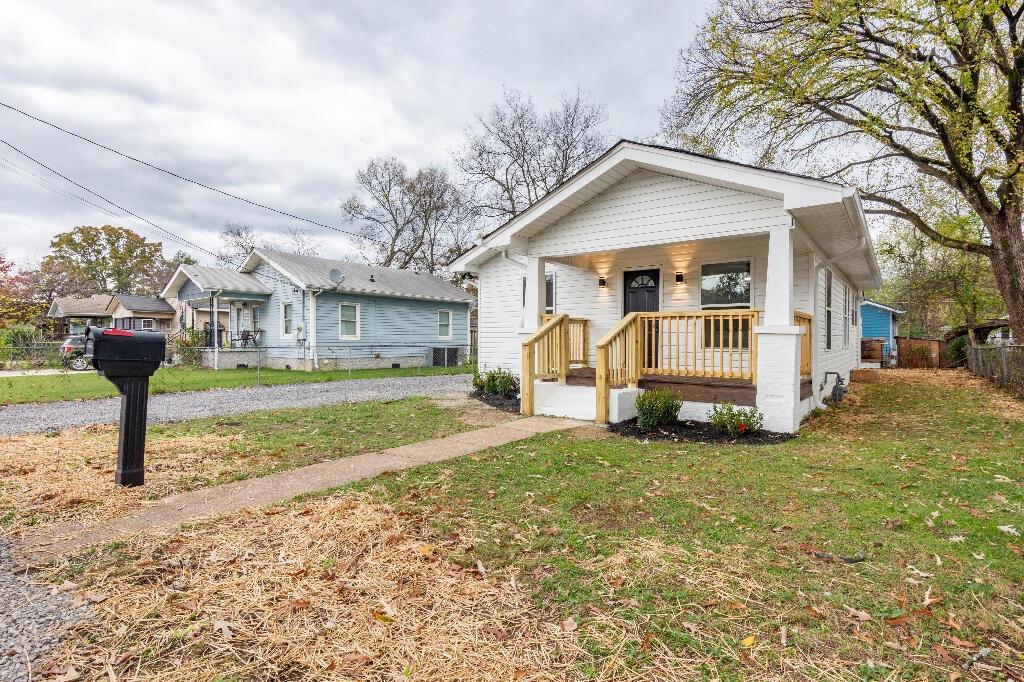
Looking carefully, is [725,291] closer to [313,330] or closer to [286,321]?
[313,330]

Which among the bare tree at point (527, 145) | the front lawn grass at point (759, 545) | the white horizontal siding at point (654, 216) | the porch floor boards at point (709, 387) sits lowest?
the front lawn grass at point (759, 545)

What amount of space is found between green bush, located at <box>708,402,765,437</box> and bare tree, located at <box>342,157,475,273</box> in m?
23.7

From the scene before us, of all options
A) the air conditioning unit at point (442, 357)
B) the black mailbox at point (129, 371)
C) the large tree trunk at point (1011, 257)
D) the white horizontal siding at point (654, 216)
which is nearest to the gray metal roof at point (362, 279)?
the air conditioning unit at point (442, 357)

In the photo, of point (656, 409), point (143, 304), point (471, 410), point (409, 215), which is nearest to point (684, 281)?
point (656, 409)

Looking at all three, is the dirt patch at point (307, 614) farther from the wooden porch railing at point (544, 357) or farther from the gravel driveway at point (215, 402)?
the gravel driveway at point (215, 402)

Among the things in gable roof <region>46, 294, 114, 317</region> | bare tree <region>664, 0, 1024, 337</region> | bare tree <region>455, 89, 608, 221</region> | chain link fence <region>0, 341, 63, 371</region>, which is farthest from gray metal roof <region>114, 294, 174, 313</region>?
bare tree <region>664, 0, 1024, 337</region>

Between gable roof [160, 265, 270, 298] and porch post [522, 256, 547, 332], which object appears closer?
porch post [522, 256, 547, 332]

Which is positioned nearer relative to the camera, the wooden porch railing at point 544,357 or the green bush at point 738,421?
the green bush at point 738,421

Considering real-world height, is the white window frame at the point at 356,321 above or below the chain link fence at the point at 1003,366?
above

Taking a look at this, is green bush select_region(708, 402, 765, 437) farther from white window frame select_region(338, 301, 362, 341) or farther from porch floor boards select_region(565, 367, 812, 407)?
white window frame select_region(338, 301, 362, 341)

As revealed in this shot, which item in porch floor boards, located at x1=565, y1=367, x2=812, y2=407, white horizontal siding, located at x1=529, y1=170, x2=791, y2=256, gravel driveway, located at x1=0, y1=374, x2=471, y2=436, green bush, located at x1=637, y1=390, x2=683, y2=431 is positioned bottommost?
gravel driveway, located at x1=0, y1=374, x2=471, y2=436

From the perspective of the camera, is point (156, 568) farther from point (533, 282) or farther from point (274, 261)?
point (274, 261)

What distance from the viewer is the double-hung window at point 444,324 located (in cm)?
2205

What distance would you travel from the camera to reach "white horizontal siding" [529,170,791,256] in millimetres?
6727
